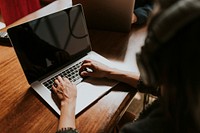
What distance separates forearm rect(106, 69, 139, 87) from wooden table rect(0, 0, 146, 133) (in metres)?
0.02

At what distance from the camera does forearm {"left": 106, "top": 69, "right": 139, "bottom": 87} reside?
93 centimetres

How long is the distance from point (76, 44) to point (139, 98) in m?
1.08

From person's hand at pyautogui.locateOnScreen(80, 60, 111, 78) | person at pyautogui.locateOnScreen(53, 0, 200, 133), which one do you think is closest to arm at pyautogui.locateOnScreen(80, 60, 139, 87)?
person's hand at pyautogui.locateOnScreen(80, 60, 111, 78)

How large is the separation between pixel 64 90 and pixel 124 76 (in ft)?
0.82

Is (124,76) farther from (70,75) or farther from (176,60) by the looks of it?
(176,60)

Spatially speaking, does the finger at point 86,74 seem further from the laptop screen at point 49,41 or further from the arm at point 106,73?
the laptop screen at point 49,41

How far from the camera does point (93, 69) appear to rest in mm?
979

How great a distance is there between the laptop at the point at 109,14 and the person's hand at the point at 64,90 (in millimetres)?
519

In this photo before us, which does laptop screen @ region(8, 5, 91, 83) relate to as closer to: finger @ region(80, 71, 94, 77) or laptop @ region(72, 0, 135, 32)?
finger @ region(80, 71, 94, 77)

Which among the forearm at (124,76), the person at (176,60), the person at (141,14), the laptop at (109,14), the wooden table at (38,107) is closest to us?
the person at (176,60)

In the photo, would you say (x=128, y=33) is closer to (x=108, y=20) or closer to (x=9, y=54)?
(x=108, y=20)

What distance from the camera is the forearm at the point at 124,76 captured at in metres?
0.93

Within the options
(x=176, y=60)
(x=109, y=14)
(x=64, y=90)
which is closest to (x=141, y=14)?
(x=109, y=14)

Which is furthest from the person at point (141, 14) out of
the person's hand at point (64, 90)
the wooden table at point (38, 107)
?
the person's hand at point (64, 90)
